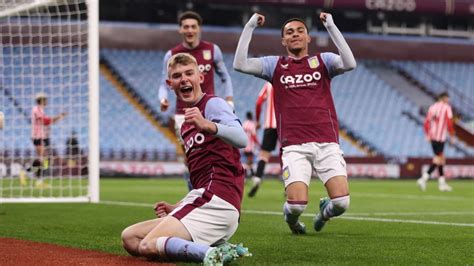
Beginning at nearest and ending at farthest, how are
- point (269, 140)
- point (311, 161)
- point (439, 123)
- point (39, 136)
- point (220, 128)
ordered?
point (220, 128) → point (311, 161) → point (269, 140) → point (39, 136) → point (439, 123)

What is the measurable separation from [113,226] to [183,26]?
292cm

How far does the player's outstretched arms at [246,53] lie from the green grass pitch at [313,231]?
1495mm

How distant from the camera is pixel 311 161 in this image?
26.5ft

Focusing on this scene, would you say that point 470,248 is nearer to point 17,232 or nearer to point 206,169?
point 206,169

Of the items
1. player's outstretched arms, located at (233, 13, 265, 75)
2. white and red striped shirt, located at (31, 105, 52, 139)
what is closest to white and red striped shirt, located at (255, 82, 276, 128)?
white and red striped shirt, located at (31, 105, 52, 139)

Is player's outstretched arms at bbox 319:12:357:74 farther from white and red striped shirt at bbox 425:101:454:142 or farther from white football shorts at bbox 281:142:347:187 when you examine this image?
white and red striped shirt at bbox 425:101:454:142

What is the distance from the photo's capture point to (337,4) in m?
32.0

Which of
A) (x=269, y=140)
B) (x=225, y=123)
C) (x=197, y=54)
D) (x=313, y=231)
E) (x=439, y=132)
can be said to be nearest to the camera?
(x=225, y=123)

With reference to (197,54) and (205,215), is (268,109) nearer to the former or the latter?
(197,54)

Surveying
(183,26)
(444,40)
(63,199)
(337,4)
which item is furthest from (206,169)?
(444,40)

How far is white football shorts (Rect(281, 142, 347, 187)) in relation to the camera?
7906mm

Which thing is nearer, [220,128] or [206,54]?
[220,128]

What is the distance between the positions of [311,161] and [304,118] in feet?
1.29

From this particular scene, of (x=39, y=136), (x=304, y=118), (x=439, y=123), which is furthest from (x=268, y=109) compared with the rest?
(x=304, y=118)
